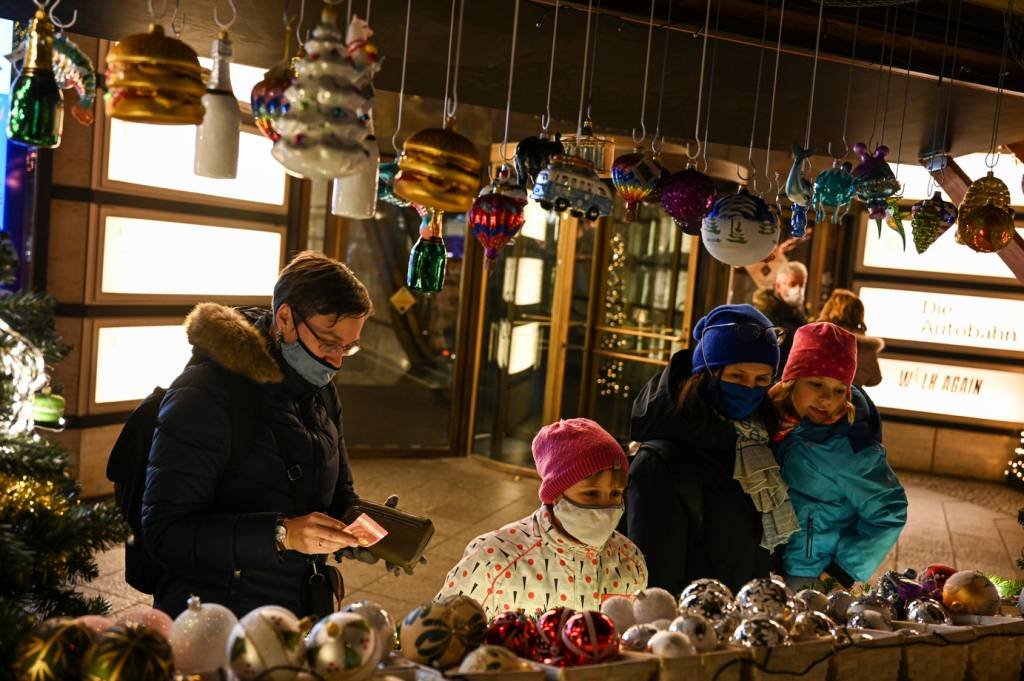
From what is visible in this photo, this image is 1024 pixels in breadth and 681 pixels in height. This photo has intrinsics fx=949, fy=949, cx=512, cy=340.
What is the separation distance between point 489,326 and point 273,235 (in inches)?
79.7

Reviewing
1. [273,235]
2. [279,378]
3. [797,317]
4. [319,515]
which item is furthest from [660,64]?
[273,235]

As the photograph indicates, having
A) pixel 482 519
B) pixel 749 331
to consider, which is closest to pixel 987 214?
pixel 749 331

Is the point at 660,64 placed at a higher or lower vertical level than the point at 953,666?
higher

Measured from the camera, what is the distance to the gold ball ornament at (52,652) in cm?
124

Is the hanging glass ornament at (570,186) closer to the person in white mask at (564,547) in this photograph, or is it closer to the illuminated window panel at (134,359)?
the person in white mask at (564,547)

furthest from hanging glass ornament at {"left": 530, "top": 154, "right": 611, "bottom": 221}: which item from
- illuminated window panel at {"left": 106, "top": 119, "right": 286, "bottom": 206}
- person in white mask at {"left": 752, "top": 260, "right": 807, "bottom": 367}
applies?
person in white mask at {"left": 752, "top": 260, "right": 807, "bottom": 367}

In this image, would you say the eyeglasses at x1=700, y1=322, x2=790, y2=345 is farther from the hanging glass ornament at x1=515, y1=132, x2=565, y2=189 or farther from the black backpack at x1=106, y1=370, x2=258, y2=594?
the black backpack at x1=106, y1=370, x2=258, y2=594

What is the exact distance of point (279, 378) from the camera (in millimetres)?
2240

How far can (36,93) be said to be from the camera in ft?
5.18

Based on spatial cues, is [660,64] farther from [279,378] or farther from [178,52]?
[178,52]

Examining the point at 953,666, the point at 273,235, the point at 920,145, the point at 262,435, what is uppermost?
the point at 920,145

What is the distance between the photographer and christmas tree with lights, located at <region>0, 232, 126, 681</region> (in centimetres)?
133

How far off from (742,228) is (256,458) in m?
1.32

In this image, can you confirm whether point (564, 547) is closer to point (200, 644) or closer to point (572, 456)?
point (572, 456)
